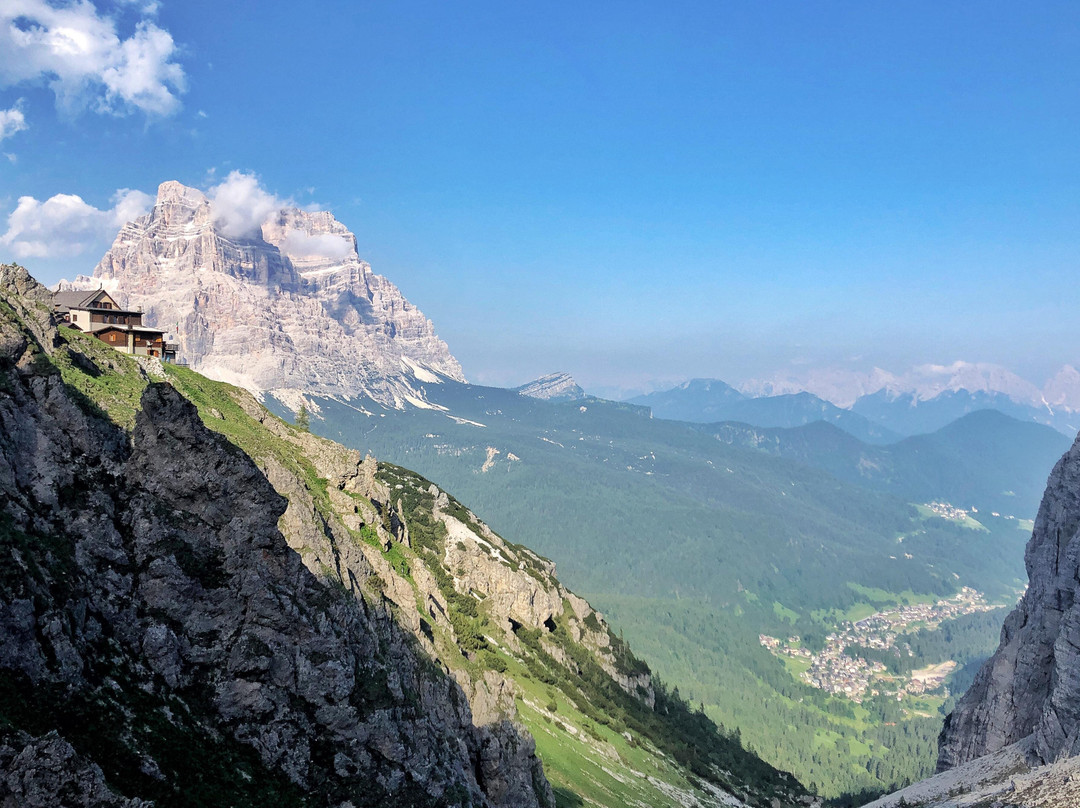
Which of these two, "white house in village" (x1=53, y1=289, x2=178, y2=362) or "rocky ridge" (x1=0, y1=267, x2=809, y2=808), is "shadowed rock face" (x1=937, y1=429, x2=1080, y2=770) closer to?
"rocky ridge" (x1=0, y1=267, x2=809, y2=808)

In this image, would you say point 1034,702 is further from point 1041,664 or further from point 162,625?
point 162,625

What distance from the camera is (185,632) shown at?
91.0 ft

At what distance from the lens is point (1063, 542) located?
8025 cm

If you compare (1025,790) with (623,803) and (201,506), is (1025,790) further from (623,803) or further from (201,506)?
(201,506)

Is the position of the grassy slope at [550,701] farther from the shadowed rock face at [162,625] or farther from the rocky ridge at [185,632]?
the shadowed rock face at [162,625]

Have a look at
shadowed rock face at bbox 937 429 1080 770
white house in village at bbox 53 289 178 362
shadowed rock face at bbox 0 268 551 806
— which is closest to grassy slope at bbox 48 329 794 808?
white house in village at bbox 53 289 178 362

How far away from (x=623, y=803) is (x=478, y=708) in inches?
1125

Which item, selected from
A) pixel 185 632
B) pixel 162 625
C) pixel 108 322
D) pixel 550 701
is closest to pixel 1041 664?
pixel 550 701

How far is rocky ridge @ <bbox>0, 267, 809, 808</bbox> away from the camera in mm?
21141

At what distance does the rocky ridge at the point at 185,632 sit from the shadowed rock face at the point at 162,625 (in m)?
0.08

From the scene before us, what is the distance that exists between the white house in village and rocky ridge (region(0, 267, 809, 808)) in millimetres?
17597

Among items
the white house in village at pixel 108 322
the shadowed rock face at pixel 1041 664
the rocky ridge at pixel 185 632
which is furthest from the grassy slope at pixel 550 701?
the shadowed rock face at pixel 1041 664

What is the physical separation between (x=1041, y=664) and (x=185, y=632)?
291ft

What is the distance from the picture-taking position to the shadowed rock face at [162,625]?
2092 centimetres
